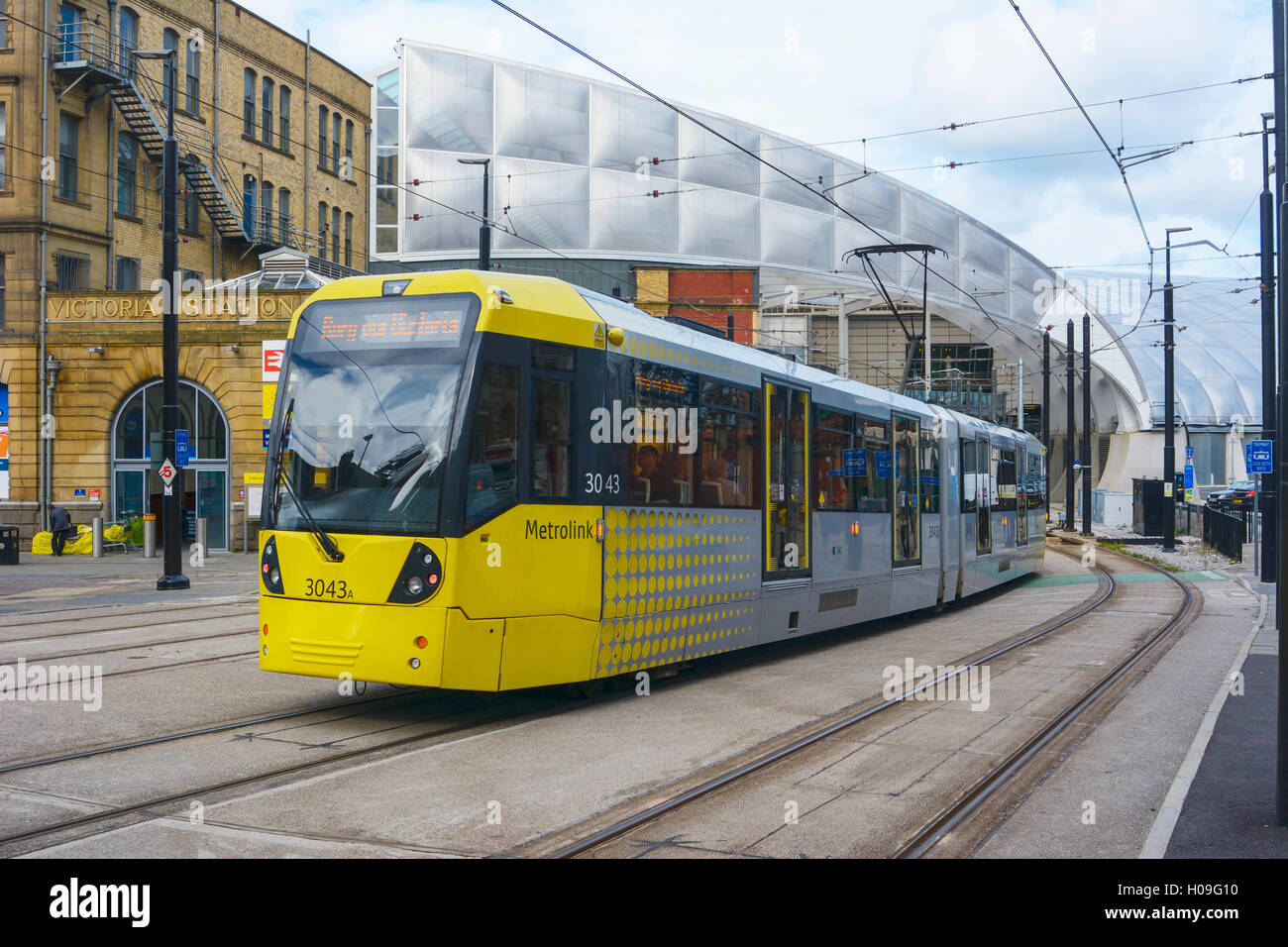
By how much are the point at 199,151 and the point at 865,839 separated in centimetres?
3706

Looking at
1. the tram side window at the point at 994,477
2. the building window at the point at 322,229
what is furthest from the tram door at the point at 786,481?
the building window at the point at 322,229

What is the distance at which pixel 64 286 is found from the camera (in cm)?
3362

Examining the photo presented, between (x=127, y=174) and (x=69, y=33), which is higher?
(x=69, y=33)

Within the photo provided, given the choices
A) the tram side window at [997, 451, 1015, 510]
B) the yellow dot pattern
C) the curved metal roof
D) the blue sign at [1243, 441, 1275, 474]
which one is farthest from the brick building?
the yellow dot pattern

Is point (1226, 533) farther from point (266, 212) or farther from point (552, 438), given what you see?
point (266, 212)

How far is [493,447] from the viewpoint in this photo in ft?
28.4

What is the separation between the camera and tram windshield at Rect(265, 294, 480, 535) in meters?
8.53

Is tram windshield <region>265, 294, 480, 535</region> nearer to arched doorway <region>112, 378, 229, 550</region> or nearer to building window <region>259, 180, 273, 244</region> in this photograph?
arched doorway <region>112, 378, 229, 550</region>

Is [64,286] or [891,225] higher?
[891,225]

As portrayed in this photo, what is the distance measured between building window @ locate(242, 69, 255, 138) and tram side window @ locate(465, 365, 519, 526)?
115 ft

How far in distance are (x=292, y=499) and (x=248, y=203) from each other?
34.8 metres

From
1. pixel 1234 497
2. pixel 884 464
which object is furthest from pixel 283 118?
pixel 1234 497
